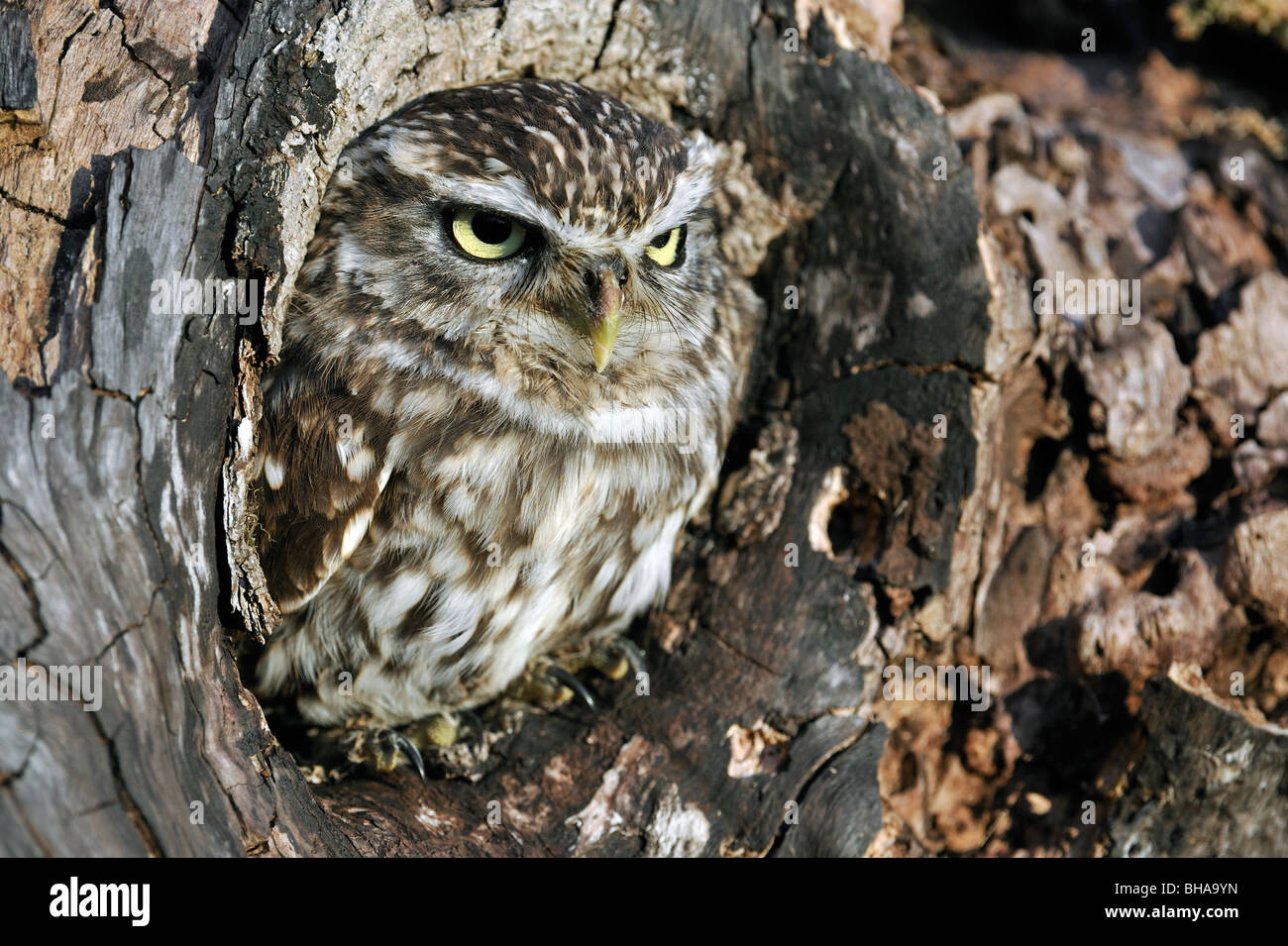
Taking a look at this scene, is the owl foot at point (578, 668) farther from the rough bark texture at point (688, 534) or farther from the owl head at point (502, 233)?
A: the owl head at point (502, 233)

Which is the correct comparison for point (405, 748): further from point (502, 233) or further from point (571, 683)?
point (502, 233)

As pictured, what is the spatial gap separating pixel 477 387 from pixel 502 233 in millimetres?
362

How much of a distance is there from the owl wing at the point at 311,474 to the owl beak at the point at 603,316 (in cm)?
54

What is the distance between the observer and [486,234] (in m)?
2.39

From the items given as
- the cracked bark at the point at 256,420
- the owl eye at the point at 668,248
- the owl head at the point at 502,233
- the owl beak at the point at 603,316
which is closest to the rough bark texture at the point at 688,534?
the cracked bark at the point at 256,420

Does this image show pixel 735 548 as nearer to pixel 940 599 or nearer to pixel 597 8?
pixel 940 599

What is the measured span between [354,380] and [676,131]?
103cm

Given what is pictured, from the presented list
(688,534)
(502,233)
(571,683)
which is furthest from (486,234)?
(571,683)

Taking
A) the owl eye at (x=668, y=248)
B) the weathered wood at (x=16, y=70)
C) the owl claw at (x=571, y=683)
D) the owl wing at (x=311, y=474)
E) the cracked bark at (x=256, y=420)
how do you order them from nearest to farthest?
the cracked bark at (x=256, y=420) → the weathered wood at (x=16, y=70) → the owl wing at (x=311, y=474) → the owl eye at (x=668, y=248) → the owl claw at (x=571, y=683)

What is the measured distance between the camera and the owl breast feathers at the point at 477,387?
2.38 metres

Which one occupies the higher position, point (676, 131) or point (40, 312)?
point (676, 131)

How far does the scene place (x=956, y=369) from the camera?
9.37 ft

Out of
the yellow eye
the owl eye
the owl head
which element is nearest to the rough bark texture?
the owl head
